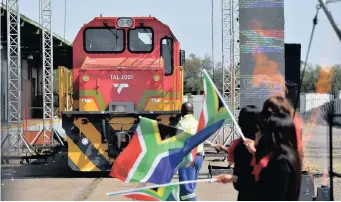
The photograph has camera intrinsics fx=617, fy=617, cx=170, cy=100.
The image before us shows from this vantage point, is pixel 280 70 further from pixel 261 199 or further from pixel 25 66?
pixel 25 66

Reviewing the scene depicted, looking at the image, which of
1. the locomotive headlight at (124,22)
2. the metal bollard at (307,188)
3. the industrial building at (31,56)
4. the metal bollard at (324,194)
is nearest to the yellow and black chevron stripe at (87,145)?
the locomotive headlight at (124,22)

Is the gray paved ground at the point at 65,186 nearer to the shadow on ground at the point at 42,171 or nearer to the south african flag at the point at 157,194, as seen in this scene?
the shadow on ground at the point at 42,171

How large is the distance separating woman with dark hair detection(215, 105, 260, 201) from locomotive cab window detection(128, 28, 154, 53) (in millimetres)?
8449

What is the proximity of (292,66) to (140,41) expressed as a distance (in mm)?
3317

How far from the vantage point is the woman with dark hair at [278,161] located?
4531 millimetres

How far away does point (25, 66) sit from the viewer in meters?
39.7

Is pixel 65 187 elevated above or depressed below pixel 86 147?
below

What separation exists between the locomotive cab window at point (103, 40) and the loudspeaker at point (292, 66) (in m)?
3.54

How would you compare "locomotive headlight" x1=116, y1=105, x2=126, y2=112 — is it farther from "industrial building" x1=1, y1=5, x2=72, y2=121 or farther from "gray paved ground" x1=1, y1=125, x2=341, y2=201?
"industrial building" x1=1, y1=5, x2=72, y2=121

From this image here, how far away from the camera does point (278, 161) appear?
4523 millimetres

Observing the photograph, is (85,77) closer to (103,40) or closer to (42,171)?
(103,40)

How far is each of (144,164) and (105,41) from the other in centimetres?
849

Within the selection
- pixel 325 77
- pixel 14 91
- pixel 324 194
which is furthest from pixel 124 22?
pixel 14 91

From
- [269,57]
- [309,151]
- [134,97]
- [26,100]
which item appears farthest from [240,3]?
Answer: [26,100]
